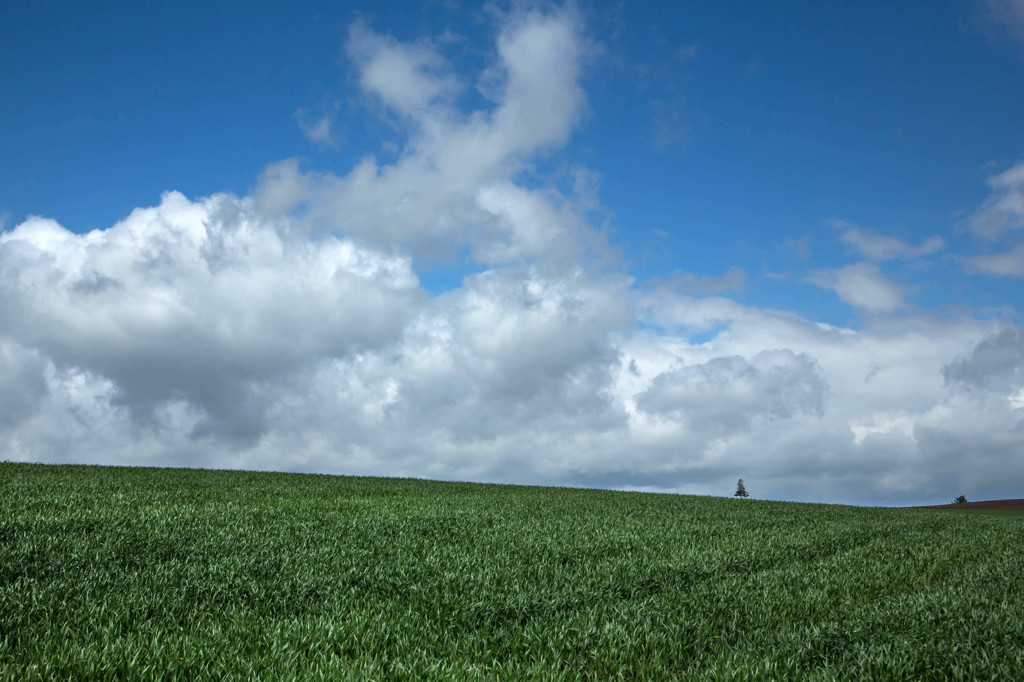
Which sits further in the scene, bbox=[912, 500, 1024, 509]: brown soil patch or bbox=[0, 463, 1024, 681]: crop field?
bbox=[912, 500, 1024, 509]: brown soil patch

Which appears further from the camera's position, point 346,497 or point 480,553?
point 346,497

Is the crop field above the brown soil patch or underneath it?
above

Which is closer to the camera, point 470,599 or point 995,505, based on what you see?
point 470,599

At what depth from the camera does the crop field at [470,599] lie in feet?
22.3

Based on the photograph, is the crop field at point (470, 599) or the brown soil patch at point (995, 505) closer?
the crop field at point (470, 599)

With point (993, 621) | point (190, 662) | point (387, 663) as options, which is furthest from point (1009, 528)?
point (190, 662)

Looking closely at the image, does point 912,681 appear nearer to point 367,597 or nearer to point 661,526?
point 367,597

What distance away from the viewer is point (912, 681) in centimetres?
687

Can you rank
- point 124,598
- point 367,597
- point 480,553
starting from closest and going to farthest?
point 124,598
point 367,597
point 480,553

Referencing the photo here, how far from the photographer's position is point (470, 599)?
9.10 m

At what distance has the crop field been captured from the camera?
268 inches

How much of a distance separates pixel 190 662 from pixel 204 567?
4.63 meters

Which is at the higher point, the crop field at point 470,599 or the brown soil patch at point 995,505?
the crop field at point 470,599

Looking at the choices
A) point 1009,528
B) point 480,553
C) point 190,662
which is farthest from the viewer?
point 1009,528
